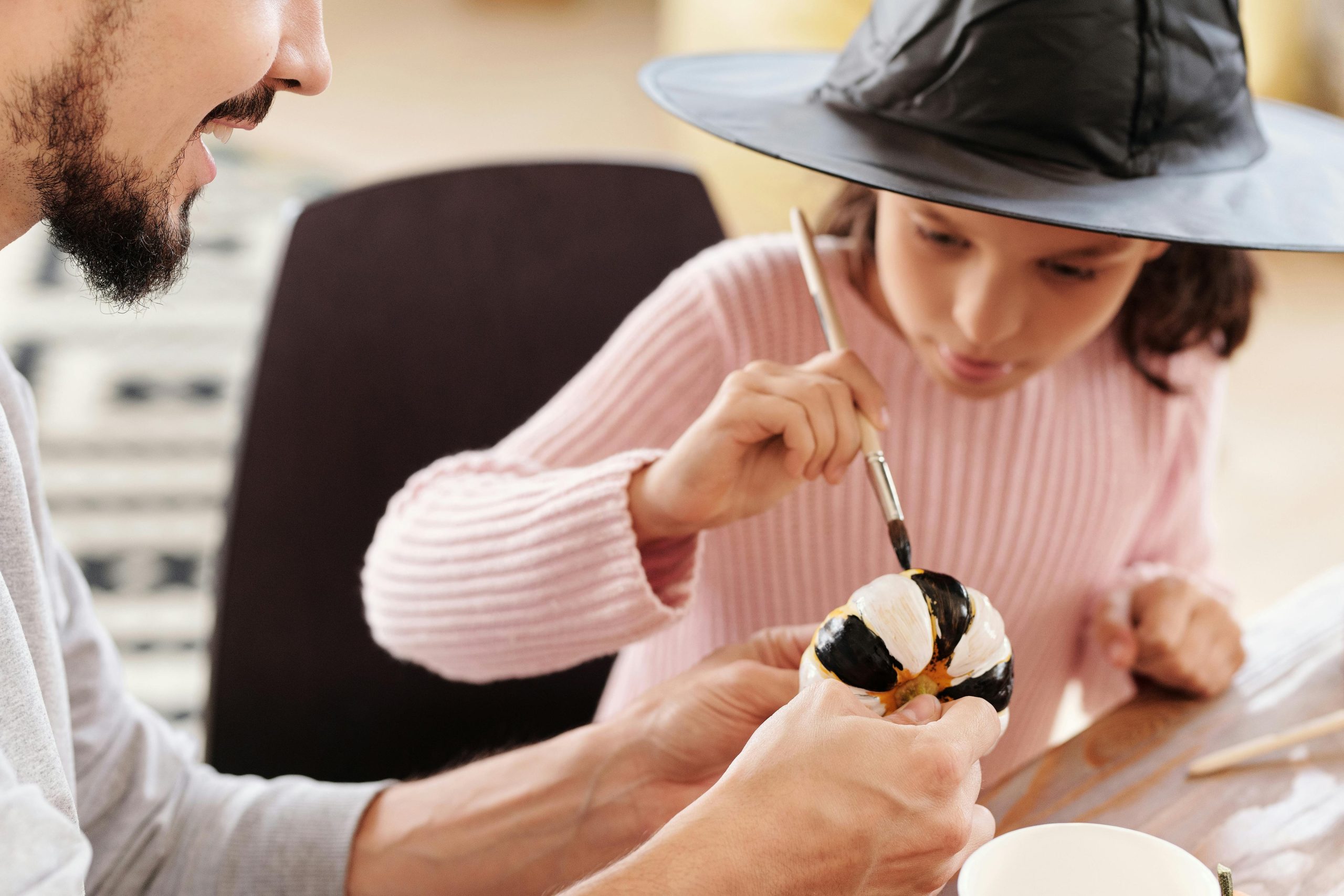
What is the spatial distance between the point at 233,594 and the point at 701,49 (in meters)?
2.44

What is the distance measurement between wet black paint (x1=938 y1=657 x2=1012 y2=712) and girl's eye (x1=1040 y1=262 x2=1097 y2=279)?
34 centimetres

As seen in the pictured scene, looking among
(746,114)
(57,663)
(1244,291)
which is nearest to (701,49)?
(1244,291)

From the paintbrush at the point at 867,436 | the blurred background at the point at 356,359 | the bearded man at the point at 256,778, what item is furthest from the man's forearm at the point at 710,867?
the blurred background at the point at 356,359

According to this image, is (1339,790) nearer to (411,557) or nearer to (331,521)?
(411,557)

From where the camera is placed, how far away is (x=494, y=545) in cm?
100

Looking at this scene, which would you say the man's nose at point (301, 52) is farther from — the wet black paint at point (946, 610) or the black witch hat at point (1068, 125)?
the wet black paint at point (946, 610)

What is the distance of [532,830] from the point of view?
896mm

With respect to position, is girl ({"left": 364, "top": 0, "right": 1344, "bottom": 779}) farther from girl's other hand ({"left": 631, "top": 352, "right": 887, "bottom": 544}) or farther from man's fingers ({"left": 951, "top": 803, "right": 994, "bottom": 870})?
man's fingers ({"left": 951, "top": 803, "right": 994, "bottom": 870})

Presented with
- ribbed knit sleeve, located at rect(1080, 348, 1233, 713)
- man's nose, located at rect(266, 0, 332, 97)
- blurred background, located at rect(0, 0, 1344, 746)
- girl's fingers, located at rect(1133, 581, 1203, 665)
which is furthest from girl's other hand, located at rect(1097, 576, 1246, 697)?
blurred background, located at rect(0, 0, 1344, 746)

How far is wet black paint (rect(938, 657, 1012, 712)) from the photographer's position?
71cm

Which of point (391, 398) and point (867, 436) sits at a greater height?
point (867, 436)

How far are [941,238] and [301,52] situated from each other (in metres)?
0.49

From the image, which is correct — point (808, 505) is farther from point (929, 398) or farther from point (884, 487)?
point (884, 487)

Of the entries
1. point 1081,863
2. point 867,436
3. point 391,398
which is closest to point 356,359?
point 391,398
